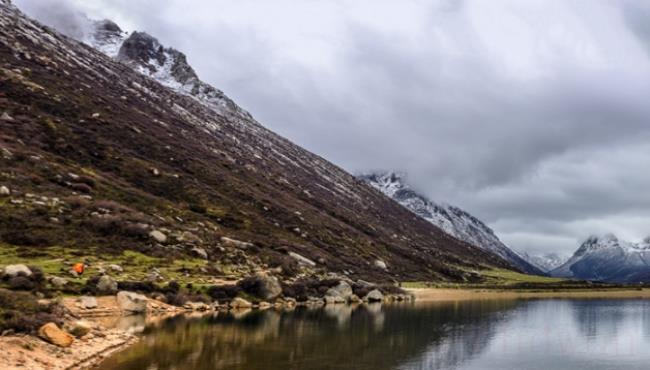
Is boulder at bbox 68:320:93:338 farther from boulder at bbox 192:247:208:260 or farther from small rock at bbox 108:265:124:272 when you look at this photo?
boulder at bbox 192:247:208:260

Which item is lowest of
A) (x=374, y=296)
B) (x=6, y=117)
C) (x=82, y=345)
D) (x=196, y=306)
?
(x=82, y=345)

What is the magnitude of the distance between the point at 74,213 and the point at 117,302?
35100 mm

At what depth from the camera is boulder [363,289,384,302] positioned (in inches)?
4535

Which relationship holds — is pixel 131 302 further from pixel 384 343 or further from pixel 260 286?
pixel 384 343

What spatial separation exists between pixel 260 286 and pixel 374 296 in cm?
3207

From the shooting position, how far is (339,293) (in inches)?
4304

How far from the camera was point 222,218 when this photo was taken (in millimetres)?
136375

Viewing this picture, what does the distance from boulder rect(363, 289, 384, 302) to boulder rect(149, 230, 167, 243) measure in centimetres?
4202

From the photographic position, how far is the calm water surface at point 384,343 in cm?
4516

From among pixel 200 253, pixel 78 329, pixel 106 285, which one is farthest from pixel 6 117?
pixel 78 329

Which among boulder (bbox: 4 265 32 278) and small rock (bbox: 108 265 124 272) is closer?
boulder (bbox: 4 265 32 278)

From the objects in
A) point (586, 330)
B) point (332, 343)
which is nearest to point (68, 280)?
point (332, 343)

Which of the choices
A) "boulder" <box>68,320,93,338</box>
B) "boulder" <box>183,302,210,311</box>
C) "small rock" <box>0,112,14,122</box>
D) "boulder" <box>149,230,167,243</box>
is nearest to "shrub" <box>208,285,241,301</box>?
"boulder" <box>183,302,210,311</box>

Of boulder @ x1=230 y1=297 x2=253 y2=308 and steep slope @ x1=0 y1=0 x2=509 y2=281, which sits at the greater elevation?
steep slope @ x1=0 y1=0 x2=509 y2=281
